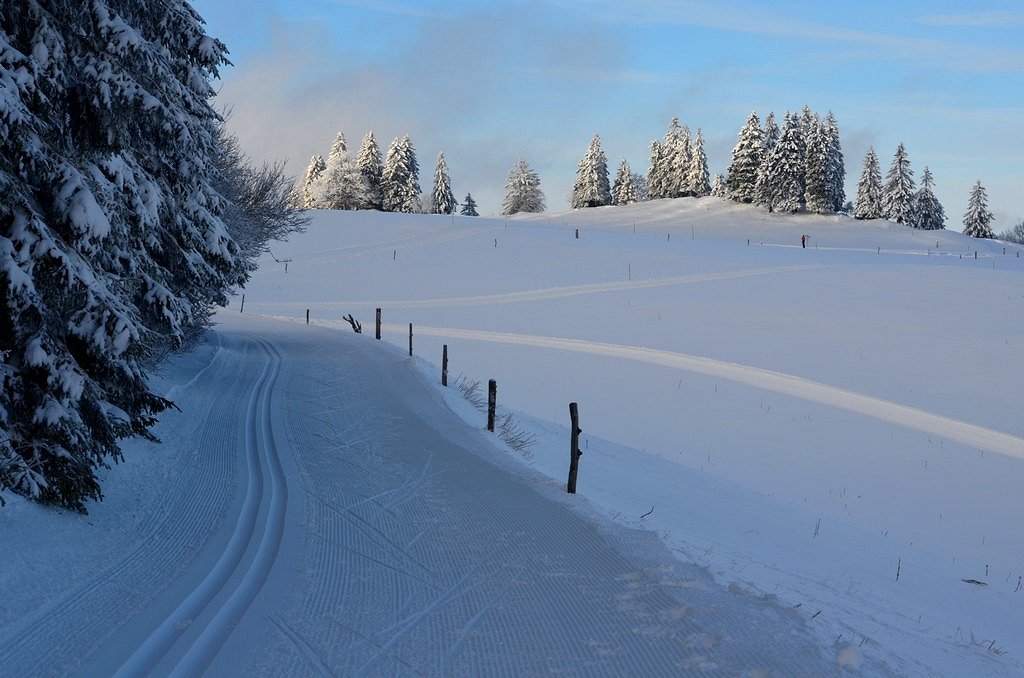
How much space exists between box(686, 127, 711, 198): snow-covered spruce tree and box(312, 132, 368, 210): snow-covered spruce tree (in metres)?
43.4

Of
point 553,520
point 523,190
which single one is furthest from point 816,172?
point 553,520

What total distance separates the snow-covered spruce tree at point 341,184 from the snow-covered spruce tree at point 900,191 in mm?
63099

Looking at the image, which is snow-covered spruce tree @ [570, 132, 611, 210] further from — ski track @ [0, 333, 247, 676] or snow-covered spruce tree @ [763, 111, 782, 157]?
ski track @ [0, 333, 247, 676]

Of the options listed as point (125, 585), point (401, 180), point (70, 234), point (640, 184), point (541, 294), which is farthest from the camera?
point (640, 184)

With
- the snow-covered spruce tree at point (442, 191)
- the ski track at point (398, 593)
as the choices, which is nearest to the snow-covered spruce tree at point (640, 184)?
the snow-covered spruce tree at point (442, 191)

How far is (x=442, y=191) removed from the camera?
105m

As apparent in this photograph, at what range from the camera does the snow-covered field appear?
8.77 meters

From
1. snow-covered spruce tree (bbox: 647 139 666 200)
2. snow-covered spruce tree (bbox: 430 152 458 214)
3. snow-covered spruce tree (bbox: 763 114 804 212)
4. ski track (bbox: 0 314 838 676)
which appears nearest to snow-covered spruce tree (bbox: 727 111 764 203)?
snow-covered spruce tree (bbox: 763 114 804 212)

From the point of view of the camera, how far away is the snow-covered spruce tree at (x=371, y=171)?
9456 centimetres

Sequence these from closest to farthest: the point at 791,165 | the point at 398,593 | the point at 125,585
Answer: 1. the point at 125,585
2. the point at 398,593
3. the point at 791,165

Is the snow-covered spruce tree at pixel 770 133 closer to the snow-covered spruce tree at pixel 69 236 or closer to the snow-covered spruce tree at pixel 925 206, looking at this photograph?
the snow-covered spruce tree at pixel 925 206

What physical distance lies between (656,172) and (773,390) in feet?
294

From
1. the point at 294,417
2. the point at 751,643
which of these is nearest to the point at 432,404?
the point at 294,417

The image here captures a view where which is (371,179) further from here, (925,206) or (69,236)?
(69,236)
